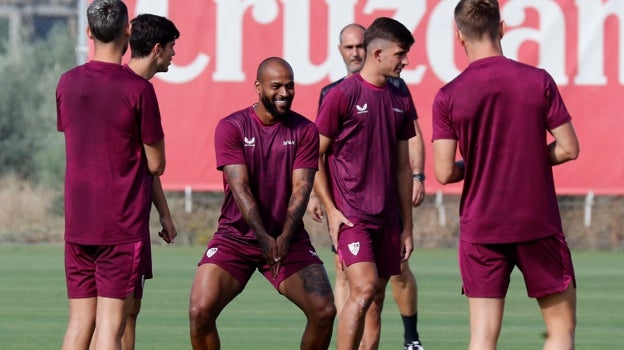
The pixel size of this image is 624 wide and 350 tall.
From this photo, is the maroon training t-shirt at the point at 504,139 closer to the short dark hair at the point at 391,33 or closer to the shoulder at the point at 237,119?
the shoulder at the point at 237,119

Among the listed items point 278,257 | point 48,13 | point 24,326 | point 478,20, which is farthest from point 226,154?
point 48,13

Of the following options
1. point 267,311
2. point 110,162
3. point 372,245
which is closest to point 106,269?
point 110,162

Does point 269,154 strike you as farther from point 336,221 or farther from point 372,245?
point 372,245

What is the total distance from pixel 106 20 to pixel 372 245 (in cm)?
266

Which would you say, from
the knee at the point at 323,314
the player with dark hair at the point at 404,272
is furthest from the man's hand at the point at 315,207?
the knee at the point at 323,314

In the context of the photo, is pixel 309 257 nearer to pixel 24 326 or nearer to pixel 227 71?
pixel 24 326

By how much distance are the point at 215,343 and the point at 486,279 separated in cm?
199

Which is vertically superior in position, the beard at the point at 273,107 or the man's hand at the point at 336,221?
the beard at the point at 273,107

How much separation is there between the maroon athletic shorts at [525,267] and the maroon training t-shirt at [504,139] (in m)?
0.06

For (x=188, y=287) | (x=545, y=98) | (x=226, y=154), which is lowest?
(x=188, y=287)

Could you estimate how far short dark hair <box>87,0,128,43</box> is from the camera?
7543 millimetres

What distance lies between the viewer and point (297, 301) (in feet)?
28.5

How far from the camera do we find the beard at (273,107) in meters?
8.64

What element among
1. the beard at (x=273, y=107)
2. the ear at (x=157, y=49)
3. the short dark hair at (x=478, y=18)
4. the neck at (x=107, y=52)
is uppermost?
A: the short dark hair at (x=478, y=18)
